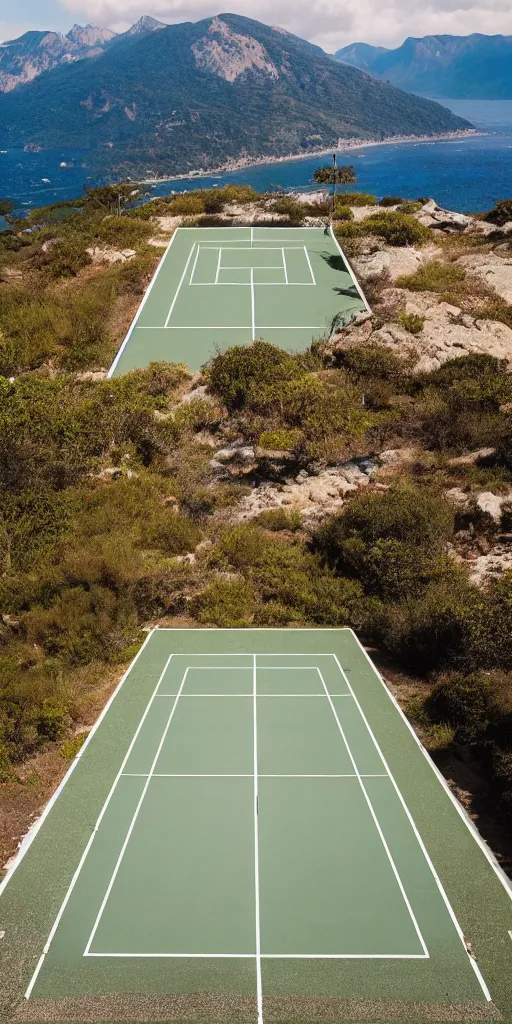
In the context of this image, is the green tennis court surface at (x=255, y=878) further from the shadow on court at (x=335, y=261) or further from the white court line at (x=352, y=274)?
the shadow on court at (x=335, y=261)

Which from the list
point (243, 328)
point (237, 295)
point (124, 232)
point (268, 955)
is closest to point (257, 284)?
point (237, 295)

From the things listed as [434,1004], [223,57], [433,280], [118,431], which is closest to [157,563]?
[118,431]

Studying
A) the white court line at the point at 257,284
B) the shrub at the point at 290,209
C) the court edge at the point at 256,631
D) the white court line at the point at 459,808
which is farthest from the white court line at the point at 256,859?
the shrub at the point at 290,209

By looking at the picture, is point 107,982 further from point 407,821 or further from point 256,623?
point 256,623

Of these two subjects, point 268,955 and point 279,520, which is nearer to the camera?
point 268,955

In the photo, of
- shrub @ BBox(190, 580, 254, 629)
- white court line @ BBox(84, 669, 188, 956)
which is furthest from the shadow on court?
white court line @ BBox(84, 669, 188, 956)

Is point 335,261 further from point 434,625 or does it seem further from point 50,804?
point 50,804
